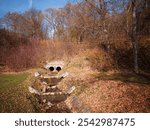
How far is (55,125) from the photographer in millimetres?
3916

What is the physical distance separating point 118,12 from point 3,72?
247 cm

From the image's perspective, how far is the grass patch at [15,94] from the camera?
4500 mm

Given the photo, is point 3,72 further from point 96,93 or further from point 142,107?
point 142,107

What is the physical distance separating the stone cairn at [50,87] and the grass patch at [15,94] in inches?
10.3

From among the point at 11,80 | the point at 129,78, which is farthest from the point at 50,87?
the point at 129,78

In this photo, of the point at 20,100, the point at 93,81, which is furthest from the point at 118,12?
the point at 20,100

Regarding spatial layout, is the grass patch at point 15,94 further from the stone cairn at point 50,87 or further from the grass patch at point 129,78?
the grass patch at point 129,78

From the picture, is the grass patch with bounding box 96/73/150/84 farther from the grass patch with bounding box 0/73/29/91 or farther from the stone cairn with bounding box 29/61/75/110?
the grass patch with bounding box 0/73/29/91

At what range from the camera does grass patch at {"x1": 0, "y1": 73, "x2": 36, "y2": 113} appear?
4.50m

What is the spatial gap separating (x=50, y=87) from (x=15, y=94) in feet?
5.52

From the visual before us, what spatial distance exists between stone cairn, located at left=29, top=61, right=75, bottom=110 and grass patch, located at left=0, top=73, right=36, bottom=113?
262 millimetres

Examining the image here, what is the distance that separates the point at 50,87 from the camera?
6.73 m

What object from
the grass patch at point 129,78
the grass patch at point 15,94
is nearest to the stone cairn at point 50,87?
the grass patch at point 15,94

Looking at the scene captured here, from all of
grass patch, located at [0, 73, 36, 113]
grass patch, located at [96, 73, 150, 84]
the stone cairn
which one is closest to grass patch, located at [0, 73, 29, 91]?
grass patch, located at [0, 73, 36, 113]
